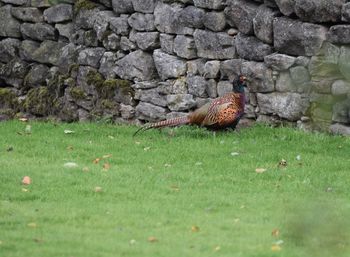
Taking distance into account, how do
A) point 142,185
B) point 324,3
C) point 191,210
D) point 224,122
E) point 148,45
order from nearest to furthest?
1. point 191,210
2. point 142,185
3. point 324,3
4. point 224,122
5. point 148,45

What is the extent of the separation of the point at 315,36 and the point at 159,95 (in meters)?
2.92

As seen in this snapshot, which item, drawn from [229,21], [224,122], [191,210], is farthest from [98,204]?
[229,21]

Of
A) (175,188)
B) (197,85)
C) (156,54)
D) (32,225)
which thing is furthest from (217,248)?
(156,54)

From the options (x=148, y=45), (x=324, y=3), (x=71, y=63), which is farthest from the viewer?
(x=71, y=63)

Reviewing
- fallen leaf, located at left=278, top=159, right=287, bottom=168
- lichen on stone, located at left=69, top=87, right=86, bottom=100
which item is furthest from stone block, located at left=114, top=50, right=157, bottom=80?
fallen leaf, located at left=278, top=159, right=287, bottom=168

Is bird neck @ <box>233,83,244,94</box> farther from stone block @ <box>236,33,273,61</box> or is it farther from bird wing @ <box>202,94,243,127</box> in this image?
stone block @ <box>236,33,273,61</box>

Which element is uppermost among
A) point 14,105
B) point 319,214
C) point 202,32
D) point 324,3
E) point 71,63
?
point 319,214

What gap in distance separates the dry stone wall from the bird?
0.43 metres

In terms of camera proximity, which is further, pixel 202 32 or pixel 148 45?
pixel 148 45

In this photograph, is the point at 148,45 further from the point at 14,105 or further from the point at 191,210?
the point at 191,210

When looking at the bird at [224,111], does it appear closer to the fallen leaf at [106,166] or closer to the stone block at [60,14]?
the fallen leaf at [106,166]

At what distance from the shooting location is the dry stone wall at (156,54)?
417 inches

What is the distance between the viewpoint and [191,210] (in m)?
7.27

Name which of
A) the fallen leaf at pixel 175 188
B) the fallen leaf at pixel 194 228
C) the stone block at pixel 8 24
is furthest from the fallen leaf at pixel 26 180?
the stone block at pixel 8 24
